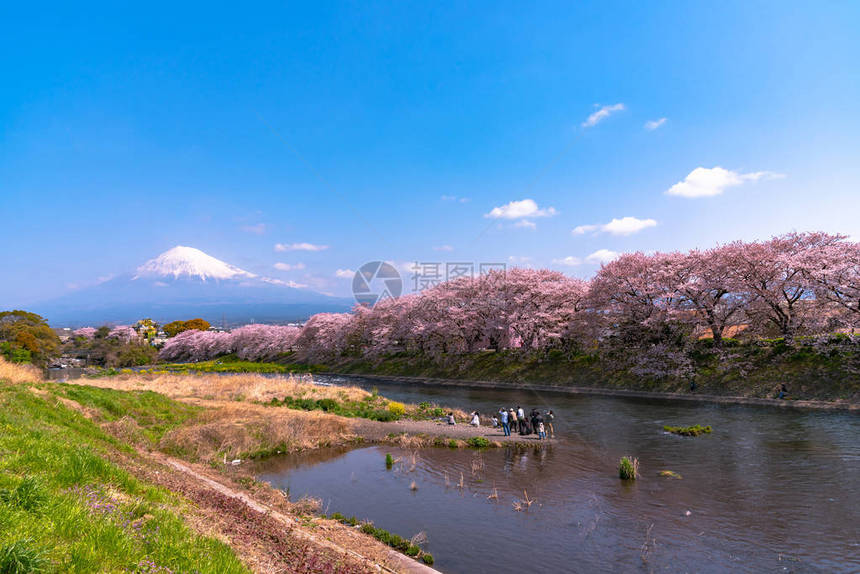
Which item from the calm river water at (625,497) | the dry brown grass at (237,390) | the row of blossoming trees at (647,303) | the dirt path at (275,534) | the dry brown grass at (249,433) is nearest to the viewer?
the dirt path at (275,534)

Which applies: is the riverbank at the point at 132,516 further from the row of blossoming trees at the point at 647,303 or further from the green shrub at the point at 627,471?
the row of blossoming trees at the point at 647,303

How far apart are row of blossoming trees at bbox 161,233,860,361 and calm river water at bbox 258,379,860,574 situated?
13.9 m

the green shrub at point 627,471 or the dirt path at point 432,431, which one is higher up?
the green shrub at point 627,471

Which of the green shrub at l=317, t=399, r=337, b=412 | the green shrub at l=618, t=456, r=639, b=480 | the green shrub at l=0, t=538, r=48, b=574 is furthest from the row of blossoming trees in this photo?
the green shrub at l=0, t=538, r=48, b=574

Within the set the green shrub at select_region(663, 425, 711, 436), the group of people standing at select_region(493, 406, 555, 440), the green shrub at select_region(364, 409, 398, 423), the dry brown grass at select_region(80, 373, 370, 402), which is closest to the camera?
the green shrub at select_region(663, 425, 711, 436)

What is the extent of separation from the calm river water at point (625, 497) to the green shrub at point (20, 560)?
10.4m

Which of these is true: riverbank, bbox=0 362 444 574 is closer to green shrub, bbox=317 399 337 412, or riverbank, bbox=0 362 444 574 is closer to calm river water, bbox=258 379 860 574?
calm river water, bbox=258 379 860 574

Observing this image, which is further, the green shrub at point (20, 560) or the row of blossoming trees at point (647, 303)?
the row of blossoming trees at point (647, 303)

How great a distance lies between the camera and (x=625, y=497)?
57.9 feet

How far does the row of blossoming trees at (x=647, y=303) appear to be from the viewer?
3862 cm

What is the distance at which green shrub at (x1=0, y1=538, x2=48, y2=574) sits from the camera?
4.64m

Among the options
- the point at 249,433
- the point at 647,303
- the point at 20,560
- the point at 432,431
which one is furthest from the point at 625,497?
the point at 647,303

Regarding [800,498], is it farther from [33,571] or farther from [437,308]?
[437,308]

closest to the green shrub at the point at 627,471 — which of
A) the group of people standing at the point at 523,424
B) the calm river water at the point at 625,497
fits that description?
the calm river water at the point at 625,497
